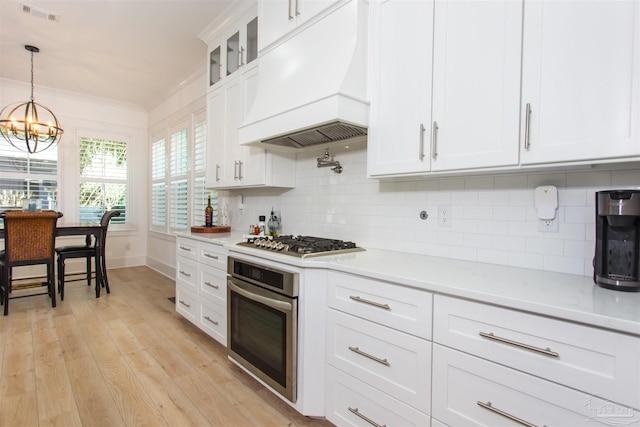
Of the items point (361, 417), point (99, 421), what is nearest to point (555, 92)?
point (361, 417)

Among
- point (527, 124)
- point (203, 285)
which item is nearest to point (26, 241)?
point (203, 285)

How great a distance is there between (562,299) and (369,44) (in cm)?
156

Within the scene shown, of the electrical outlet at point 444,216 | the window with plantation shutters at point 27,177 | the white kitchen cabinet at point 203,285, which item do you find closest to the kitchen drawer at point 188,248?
the white kitchen cabinet at point 203,285

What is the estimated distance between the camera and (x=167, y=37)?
3508 millimetres

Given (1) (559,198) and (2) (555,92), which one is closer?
(2) (555,92)

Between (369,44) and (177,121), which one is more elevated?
(177,121)

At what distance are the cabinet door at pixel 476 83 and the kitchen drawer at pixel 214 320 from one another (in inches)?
75.4

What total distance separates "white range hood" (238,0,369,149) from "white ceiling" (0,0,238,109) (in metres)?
1.22

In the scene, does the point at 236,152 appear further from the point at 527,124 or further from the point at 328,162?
the point at 527,124

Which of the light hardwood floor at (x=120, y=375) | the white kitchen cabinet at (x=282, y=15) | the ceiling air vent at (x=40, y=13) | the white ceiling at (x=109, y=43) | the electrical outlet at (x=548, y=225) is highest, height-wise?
the white ceiling at (x=109, y=43)

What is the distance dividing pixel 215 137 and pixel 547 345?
3.11 meters

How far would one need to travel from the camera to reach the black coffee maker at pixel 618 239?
1.12 metres

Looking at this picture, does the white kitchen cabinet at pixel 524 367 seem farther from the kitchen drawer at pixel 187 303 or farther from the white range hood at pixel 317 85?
the kitchen drawer at pixel 187 303

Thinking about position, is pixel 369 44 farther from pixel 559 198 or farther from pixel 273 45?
pixel 559 198
